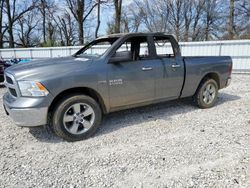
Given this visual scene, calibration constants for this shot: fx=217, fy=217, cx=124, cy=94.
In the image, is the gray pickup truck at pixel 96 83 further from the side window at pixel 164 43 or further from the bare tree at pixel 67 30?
the bare tree at pixel 67 30

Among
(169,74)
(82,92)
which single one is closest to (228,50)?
(169,74)

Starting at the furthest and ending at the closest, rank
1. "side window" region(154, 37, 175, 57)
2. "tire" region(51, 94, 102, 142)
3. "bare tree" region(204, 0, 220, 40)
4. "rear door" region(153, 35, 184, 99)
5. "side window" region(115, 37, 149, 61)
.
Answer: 1. "bare tree" region(204, 0, 220, 40)
2. "side window" region(154, 37, 175, 57)
3. "rear door" region(153, 35, 184, 99)
4. "side window" region(115, 37, 149, 61)
5. "tire" region(51, 94, 102, 142)


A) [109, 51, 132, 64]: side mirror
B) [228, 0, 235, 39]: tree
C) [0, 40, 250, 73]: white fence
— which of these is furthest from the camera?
[228, 0, 235, 39]: tree

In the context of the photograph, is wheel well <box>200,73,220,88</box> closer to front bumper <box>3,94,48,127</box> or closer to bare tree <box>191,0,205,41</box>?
front bumper <box>3,94,48,127</box>

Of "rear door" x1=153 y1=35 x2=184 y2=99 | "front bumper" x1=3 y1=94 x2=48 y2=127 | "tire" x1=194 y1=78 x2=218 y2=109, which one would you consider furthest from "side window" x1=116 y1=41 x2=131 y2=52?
"tire" x1=194 y1=78 x2=218 y2=109

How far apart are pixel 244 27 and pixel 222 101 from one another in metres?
21.1

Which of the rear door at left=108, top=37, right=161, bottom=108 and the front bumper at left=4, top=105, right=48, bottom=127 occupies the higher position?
the rear door at left=108, top=37, right=161, bottom=108

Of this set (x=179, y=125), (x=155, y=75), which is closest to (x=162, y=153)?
(x=179, y=125)

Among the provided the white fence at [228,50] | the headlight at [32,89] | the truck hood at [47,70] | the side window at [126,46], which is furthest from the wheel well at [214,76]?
the white fence at [228,50]

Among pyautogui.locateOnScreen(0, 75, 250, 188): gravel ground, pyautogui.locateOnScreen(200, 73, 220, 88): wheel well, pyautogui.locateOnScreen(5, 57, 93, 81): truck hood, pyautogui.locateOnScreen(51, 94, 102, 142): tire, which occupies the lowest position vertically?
pyautogui.locateOnScreen(0, 75, 250, 188): gravel ground

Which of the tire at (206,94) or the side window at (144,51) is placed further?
the tire at (206,94)

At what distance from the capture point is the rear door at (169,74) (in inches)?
173

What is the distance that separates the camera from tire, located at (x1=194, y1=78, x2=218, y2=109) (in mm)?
5172

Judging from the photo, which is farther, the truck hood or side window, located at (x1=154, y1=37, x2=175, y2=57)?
side window, located at (x1=154, y1=37, x2=175, y2=57)
